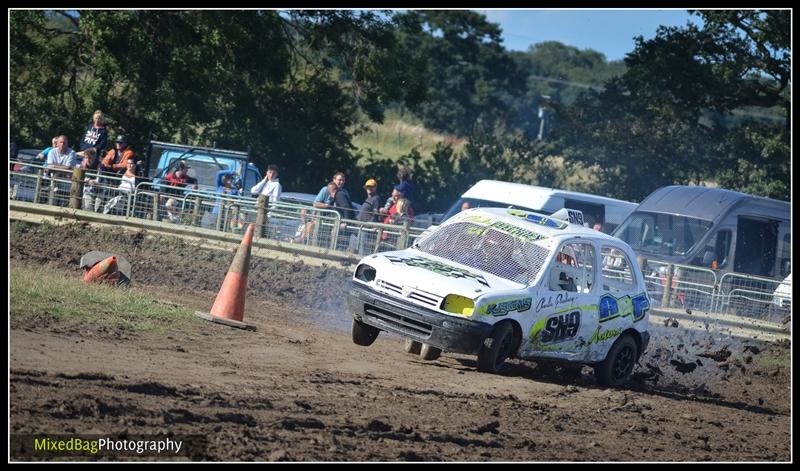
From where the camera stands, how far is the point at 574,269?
12922mm

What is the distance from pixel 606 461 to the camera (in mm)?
8383

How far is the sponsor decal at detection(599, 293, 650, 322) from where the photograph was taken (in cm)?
1302

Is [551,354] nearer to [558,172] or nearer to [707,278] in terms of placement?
[707,278]

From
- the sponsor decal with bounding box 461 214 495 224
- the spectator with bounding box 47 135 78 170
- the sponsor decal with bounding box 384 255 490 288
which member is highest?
the spectator with bounding box 47 135 78 170

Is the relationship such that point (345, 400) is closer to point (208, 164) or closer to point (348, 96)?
point (208, 164)

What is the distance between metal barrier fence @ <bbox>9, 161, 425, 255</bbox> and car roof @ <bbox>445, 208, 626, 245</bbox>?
730 cm

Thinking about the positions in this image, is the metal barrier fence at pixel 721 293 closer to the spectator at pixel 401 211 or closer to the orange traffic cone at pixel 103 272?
the spectator at pixel 401 211

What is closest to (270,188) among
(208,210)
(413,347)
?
(208,210)

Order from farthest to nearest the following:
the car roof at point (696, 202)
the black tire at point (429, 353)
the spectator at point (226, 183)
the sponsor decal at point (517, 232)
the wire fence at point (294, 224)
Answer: the car roof at point (696, 202) < the spectator at point (226, 183) < the wire fence at point (294, 224) < the sponsor decal at point (517, 232) < the black tire at point (429, 353)

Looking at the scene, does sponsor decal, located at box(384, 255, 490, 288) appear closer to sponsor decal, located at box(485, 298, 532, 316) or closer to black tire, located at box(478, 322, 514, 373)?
sponsor decal, located at box(485, 298, 532, 316)

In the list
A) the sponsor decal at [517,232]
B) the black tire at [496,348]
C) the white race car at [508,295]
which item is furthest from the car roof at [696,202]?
the black tire at [496,348]

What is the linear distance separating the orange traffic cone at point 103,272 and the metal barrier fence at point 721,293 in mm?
9587

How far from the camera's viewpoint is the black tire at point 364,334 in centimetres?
1265

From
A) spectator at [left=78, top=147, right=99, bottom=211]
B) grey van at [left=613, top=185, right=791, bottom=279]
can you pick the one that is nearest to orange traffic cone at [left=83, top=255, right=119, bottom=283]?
spectator at [left=78, top=147, right=99, bottom=211]
